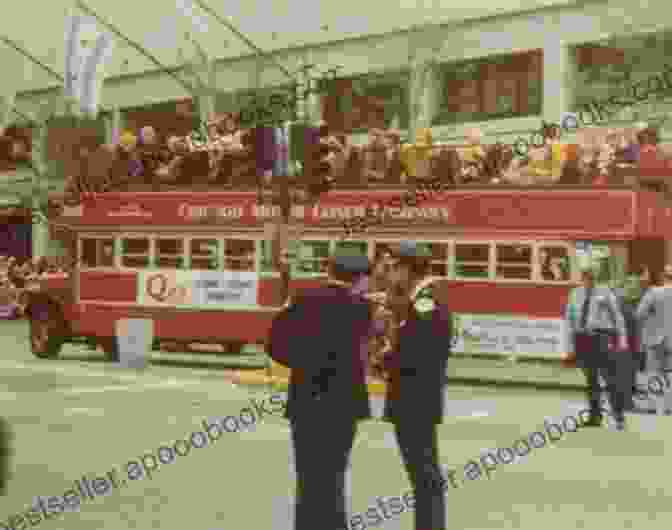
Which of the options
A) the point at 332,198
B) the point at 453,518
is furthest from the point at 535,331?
the point at 453,518

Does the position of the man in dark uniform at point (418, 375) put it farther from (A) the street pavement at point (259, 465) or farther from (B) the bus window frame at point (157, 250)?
(B) the bus window frame at point (157, 250)

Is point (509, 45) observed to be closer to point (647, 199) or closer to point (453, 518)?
point (647, 199)

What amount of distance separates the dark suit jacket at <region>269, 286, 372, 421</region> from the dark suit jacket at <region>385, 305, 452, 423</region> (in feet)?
0.96

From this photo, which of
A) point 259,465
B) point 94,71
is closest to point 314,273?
point 94,71

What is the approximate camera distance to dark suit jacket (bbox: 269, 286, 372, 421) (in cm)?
812

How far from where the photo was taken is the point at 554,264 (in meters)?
22.5

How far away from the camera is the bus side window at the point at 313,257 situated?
24.7 meters

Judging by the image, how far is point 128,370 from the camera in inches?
963

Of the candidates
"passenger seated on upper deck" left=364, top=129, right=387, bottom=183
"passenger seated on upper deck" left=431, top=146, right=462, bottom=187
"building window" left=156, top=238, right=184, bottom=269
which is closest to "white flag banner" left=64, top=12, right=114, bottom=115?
"building window" left=156, top=238, right=184, bottom=269

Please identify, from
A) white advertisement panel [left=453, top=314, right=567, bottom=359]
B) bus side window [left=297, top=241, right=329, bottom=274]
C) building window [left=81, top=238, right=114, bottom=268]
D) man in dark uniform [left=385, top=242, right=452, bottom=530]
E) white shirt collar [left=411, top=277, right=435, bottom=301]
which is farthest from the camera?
building window [left=81, top=238, right=114, bottom=268]

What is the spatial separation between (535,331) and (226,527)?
1359 cm

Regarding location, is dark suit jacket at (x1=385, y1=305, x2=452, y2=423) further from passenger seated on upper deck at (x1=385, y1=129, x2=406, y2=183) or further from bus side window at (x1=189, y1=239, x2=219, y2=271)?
bus side window at (x1=189, y1=239, x2=219, y2=271)

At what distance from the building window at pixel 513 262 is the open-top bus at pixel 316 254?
0.05 feet

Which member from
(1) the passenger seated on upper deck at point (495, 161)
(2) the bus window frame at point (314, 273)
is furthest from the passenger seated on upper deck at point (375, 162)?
(1) the passenger seated on upper deck at point (495, 161)
